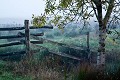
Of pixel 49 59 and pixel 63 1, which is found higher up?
pixel 63 1

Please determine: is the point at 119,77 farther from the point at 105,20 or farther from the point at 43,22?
the point at 43,22

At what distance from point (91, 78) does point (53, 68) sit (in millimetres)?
3437

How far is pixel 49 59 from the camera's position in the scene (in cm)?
1130

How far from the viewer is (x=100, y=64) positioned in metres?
8.22

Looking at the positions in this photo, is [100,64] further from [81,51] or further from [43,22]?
[81,51]

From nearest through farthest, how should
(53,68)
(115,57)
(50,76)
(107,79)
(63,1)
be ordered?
1. (107,79)
2. (63,1)
3. (50,76)
4. (53,68)
5. (115,57)

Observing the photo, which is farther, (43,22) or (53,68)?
(53,68)

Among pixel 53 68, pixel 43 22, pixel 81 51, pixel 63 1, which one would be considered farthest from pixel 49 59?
pixel 63 1

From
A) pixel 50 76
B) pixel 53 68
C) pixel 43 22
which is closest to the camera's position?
pixel 43 22

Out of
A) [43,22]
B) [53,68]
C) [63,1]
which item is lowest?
[53,68]

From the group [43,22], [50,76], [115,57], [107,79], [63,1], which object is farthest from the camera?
→ [115,57]

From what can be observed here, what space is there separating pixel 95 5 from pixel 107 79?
227 centimetres

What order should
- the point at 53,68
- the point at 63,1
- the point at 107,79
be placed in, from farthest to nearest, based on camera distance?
the point at 53,68 → the point at 63,1 → the point at 107,79

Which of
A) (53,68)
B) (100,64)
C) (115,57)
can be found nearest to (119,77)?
(100,64)
